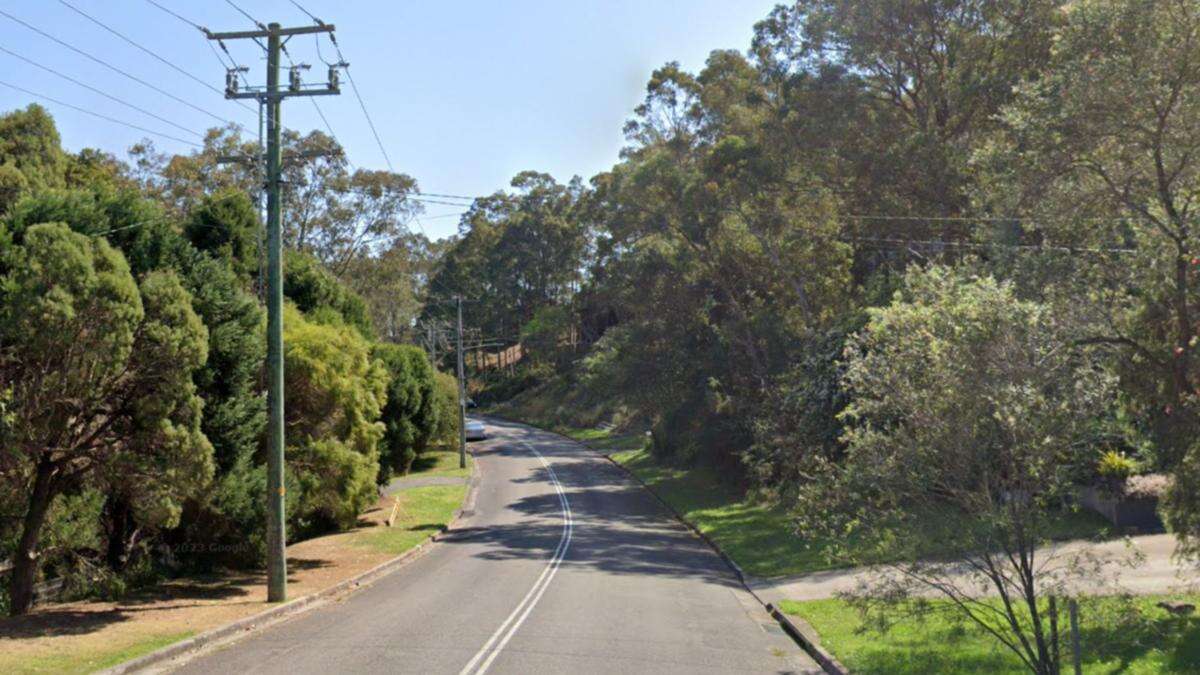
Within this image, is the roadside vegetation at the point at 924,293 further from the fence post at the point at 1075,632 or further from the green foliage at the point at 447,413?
the green foliage at the point at 447,413

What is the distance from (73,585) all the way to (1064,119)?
56.1 ft

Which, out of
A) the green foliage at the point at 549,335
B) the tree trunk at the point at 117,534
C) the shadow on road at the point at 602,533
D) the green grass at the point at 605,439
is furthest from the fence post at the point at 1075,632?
the green foliage at the point at 549,335

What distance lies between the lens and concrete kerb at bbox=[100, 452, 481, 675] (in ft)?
38.8

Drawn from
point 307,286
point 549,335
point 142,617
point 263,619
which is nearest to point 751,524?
point 307,286

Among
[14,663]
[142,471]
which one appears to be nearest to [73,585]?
[142,471]

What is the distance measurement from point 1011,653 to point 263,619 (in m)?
10.9

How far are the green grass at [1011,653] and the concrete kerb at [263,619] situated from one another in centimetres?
828

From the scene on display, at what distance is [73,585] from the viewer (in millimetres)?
17000

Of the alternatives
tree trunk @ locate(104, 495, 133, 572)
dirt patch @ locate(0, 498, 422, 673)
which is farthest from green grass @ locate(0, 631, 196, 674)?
tree trunk @ locate(104, 495, 133, 572)

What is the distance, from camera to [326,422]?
875 inches

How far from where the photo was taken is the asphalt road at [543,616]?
1200 cm

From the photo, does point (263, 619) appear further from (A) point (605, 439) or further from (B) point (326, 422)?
(A) point (605, 439)

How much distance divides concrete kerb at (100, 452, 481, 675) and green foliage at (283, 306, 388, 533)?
201cm

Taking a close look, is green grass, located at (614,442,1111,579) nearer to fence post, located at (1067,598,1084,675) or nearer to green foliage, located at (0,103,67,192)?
fence post, located at (1067,598,1084,675)
